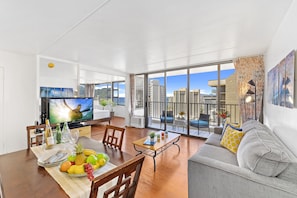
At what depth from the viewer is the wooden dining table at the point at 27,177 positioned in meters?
0.88

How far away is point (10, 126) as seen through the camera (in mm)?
3088

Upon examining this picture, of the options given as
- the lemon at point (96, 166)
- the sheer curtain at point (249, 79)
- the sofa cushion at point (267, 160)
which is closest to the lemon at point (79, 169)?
the lemon at point (96, 166)

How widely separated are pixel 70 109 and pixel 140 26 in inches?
104

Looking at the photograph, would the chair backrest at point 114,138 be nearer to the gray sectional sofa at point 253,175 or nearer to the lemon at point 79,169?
the lemon at point 79,169

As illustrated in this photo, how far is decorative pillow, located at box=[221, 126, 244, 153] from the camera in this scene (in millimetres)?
2178

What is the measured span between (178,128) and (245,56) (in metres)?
3.11

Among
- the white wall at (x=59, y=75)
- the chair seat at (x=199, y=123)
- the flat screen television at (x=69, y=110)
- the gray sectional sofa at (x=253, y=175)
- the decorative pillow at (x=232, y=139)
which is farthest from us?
the chair seat at (x=199, y=123)

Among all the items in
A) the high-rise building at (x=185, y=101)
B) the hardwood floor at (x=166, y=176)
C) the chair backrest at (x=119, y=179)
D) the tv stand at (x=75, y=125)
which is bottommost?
the hardwood floor at (x=166, y=176)

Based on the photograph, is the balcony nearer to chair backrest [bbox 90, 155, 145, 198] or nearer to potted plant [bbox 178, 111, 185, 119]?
potted plant [bbox 178, 111, 185, 119]

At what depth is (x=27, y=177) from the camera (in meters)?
1.05

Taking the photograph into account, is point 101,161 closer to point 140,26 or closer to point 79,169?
point 79,169

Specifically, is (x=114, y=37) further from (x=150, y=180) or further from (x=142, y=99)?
(x=142, y=99)

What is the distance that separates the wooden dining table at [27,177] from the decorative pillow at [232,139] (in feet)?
5.57

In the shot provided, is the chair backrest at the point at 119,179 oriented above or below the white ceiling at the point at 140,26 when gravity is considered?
below
